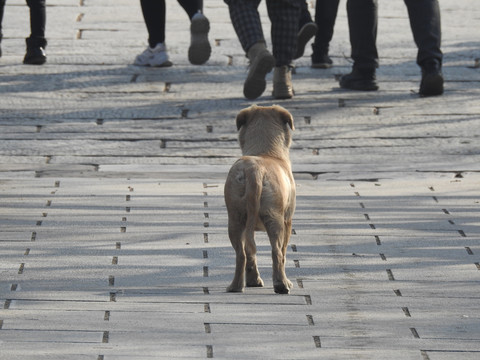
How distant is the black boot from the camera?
865cm

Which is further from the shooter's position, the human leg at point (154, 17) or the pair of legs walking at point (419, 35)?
the human leg at point (154, 17)

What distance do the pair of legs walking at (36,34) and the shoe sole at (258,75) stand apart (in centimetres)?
198

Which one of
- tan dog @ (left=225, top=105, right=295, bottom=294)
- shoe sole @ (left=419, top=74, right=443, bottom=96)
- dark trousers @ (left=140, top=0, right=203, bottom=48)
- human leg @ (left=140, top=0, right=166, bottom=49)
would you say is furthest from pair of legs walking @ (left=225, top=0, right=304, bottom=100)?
tan dog @ (left=225, top=105, right=295, bottom=294)

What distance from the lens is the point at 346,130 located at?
278 inches

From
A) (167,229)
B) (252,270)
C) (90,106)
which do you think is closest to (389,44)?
(90,106)

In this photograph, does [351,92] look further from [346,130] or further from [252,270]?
[252,270]

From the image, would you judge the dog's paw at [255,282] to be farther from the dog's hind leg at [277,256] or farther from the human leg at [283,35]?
the human leg at [283,35]

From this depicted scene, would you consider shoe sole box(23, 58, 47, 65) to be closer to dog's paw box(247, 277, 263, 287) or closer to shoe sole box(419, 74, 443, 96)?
shoe sole box(419, 74, 443, 96)

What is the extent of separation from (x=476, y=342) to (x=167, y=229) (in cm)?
187

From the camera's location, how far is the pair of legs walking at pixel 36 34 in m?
8.48

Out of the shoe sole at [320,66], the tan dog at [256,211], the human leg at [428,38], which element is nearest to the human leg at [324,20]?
the shoe sole at [320,66]

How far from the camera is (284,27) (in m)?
7.39

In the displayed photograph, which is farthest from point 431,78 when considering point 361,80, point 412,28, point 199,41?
point 199,41

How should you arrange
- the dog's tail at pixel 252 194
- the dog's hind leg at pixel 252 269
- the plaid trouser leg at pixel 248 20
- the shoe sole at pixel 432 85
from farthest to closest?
1. the shoe sole at pixel 432 85
2. the plaid trouser leg at pixel 248 20
3. the dog's hind leg at pixel 252 269
4. the dog's tail at pixel 252 194
